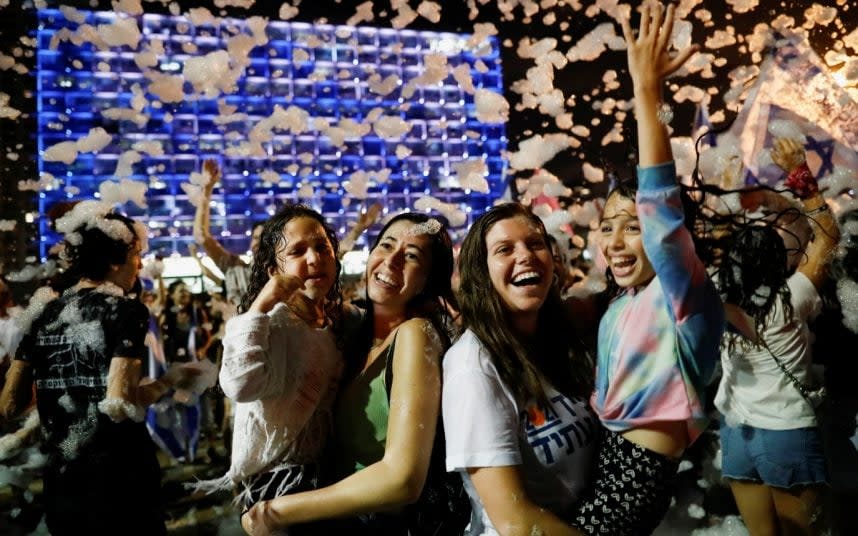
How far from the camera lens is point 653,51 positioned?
4.07 feet

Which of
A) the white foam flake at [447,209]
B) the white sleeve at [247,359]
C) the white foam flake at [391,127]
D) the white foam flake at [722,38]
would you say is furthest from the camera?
the white foam flake at [391,127]

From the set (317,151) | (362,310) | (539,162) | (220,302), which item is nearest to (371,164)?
(317,151)

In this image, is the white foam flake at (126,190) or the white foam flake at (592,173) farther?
the white foam flake at (126,190)

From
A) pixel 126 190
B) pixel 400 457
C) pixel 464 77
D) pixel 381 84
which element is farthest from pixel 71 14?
pixel 464 77

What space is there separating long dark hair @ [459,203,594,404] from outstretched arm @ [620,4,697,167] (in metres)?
0.42

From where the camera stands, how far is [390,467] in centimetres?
132

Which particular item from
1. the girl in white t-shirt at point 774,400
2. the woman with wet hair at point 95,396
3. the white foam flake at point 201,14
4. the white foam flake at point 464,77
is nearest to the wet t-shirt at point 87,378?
the woman with wet hair at point 95,396

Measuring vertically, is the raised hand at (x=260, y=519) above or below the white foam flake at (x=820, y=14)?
→ below

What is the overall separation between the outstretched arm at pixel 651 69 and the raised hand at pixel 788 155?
1873 millimetres

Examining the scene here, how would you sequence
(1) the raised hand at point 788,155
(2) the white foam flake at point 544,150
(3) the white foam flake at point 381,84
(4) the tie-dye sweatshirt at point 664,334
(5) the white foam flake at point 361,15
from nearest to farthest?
(4) the tie-dye sweatshirt at point 664,334 < (1) the raised hand at point 788,155 < (2) the white foam flake at point 544,150 < (5) the white foam flake at point 361,15 < (3) the white foam flake at point 381,84

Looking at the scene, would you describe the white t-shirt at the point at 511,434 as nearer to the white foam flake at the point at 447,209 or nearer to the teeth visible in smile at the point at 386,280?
the teeth visible in smile at the point at 386,280

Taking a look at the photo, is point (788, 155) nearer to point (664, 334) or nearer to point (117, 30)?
point (664, 334)

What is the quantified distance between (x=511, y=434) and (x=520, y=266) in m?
0.39

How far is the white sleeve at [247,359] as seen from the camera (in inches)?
55.6
